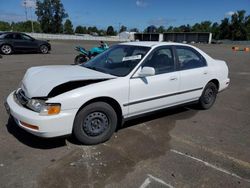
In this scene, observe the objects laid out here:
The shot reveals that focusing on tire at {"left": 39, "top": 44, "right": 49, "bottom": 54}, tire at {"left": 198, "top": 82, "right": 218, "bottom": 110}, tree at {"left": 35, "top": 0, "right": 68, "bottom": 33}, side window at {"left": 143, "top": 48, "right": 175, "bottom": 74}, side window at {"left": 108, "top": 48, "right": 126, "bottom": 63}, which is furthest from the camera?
tree at {"left": 35, "top": 0, "right": 68, "bottom": 33}

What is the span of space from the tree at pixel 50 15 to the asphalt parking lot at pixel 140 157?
9797 centimetres

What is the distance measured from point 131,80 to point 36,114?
1535mm

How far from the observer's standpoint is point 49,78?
351cm

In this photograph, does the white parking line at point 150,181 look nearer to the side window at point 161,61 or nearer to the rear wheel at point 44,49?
the side window at point 161,61

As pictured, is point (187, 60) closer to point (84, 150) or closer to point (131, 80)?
point (131, 80)

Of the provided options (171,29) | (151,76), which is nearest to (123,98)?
(151,76)

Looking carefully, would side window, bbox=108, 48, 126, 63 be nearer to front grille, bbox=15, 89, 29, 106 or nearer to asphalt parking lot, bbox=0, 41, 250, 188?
asphalt parking lot, bbox=0, 41, 250, 188

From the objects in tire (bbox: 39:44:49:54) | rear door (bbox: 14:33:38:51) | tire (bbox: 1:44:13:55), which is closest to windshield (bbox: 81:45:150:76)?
tire (bbox: 1:44:13:55)

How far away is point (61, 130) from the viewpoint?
10.4 ft

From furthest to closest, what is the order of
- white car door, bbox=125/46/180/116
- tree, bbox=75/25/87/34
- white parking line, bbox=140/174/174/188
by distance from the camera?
1. tree, bbox=75/25/87/34
2. white car door, bbox=125/46/180/116
3. white parking line, bbox=140/174/174/188

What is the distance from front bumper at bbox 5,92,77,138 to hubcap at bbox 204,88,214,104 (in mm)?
3297

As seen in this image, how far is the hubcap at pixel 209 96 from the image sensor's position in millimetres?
5324

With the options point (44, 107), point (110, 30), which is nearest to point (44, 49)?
point (44, 107)

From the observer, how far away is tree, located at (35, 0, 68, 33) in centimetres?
9300
